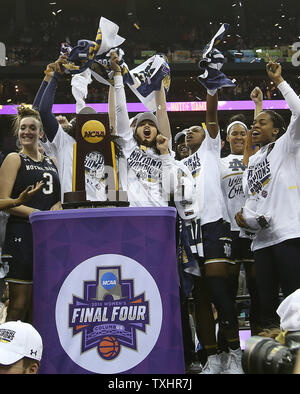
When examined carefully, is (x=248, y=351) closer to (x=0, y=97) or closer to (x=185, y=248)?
(x=185, y=248)

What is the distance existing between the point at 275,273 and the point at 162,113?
1.16m

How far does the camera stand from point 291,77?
1747cm

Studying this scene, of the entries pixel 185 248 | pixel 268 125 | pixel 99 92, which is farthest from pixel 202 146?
pixel 99 92

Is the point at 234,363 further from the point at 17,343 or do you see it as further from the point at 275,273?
the point at 17,343

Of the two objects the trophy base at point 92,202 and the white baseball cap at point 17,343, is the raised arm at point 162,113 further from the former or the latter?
the white baseball cap at point 17,343

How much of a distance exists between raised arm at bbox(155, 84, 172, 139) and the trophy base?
3.74ft

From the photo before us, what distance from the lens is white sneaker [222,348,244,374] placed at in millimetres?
3023

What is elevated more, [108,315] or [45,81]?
[45,81]

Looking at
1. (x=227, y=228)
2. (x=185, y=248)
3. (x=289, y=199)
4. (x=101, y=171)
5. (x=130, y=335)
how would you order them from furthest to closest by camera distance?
1. (x=227, y=228)
2. (x=185, y=248)
3. (x=289, y=199)
4. (x=101, y=171)
5. (x=130, y=335)

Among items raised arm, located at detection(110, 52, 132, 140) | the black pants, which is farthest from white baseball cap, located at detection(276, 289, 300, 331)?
raised arm, located at detection(110, 52, 132, 140)

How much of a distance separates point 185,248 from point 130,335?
1112 millimetres

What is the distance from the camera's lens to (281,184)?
9.68 feet

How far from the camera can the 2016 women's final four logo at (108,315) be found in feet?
6.73

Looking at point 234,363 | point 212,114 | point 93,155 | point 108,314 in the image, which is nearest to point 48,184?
point 93,155
